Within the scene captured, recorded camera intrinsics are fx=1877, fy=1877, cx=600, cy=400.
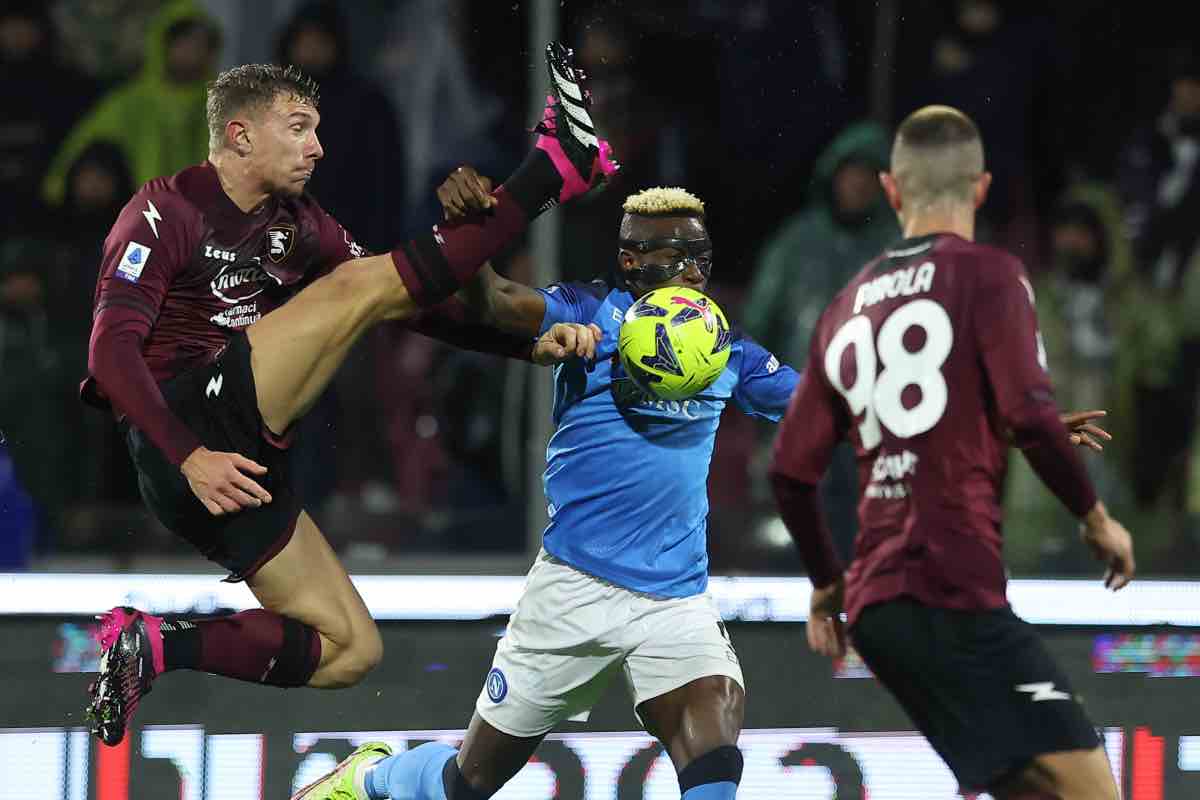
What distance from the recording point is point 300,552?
4664mm

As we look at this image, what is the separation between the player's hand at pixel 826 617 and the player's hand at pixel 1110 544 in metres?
0.55

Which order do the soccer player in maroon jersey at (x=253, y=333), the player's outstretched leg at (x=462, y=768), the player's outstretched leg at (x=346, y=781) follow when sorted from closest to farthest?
the soccer player in maroon jersey at (x=253, y=333), the player's outstretched leg at (x=462, y=768), the player's outstretched leg at (x=346, y=781)

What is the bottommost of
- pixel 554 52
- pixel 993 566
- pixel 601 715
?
pixel 601 715

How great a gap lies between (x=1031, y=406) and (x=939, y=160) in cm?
58

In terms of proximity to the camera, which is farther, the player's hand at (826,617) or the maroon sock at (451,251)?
the maroon sock at (451,251)

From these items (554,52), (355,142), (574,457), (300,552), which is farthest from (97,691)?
(355,142)

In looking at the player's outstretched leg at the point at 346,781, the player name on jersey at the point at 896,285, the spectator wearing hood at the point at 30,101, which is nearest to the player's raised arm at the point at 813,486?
the player name on jersey at the point at 896,285

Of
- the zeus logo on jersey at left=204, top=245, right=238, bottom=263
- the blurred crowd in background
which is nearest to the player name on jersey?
the zeus logo on jersey at left=204, top=245, right=238, bottom=263

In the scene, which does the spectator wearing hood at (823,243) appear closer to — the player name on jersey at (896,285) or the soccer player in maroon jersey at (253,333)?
the soccer player in maroon jersey at (253,333)

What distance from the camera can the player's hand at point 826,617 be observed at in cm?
391

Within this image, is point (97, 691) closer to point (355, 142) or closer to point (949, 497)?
point (949, 497)

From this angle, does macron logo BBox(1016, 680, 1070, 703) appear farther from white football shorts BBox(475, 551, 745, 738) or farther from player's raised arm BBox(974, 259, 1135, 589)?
white football shorts BBox(475, 551, 745, 738)

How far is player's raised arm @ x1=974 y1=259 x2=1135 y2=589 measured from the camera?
11.5 ft

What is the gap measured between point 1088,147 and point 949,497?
14.7 ft
